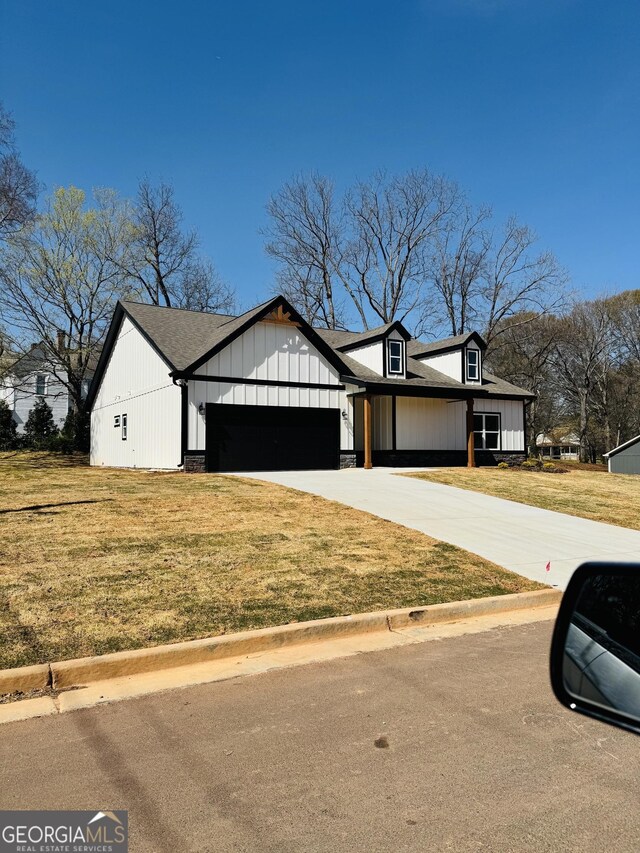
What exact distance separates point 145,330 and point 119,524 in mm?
14617

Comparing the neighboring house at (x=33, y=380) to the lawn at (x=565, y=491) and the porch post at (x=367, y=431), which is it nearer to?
the porch post at (x=367, y=431)

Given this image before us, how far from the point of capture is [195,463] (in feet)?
66.4

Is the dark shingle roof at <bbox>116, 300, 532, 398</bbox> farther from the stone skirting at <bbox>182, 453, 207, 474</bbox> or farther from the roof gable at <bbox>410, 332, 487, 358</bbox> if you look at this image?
the stone skirting at <bbox>182, 453, 207, 474</bbox>

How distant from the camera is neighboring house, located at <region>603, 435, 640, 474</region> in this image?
35062mm

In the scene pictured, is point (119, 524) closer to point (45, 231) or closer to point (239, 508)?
point (239, 508)

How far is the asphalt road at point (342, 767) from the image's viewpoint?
9.43ft

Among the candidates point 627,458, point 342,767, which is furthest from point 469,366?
point 342,767

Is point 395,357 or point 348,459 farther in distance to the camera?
point 395,357

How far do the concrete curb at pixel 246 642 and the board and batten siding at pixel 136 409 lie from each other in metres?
14.6

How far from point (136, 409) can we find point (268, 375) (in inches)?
236

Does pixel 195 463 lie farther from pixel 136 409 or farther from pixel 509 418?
pixel 509 418

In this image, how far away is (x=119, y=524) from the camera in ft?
32.3

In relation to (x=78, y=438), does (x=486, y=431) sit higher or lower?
higher

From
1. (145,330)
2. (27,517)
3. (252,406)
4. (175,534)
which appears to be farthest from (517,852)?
(145,330)
